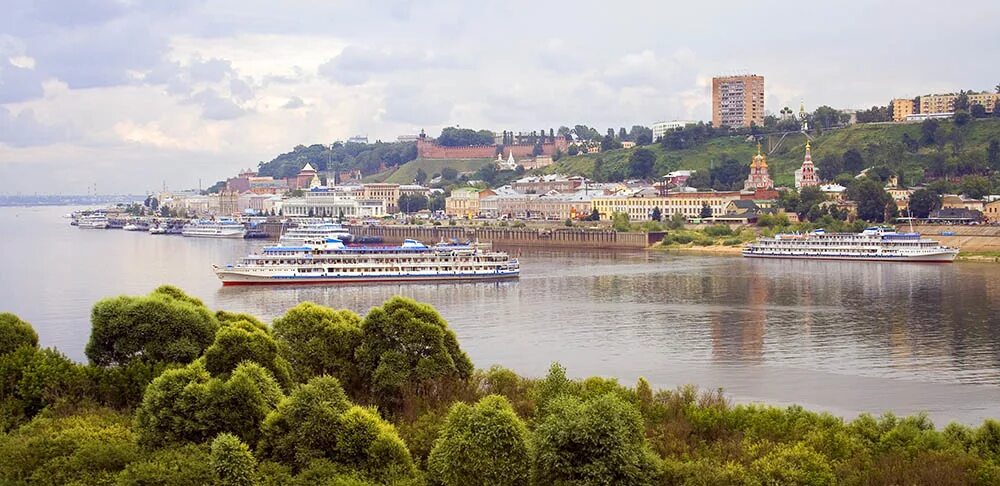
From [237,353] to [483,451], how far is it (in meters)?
4.01

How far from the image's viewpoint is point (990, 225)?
46969 mm

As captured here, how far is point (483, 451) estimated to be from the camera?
1062 centimetres

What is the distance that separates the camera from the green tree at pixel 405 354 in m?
14.2

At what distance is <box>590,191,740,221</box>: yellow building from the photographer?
6066 cm

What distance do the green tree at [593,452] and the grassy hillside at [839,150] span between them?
54.0 metres

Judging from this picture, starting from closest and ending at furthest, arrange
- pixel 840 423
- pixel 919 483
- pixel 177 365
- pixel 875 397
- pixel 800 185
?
pixel 919 483
pixel 840 423
pixel 177 365
pixel 875 397
pixel 800 185

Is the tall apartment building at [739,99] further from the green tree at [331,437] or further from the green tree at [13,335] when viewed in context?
the green tree at [331,437]

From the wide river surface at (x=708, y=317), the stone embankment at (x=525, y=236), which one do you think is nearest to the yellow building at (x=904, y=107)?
the stone embankment at (x=525, y=236)

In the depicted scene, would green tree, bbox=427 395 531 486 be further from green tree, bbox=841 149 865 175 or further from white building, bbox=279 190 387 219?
white building, bbox=279 190 387 219

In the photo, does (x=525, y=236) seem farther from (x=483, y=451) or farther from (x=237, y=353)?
(x=483, y=451)

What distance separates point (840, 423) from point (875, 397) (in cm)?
458

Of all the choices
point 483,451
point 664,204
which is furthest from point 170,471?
point 664,204

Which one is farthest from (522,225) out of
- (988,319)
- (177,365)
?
(177,365)

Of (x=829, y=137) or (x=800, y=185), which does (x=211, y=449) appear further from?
(x=829, y=137)
